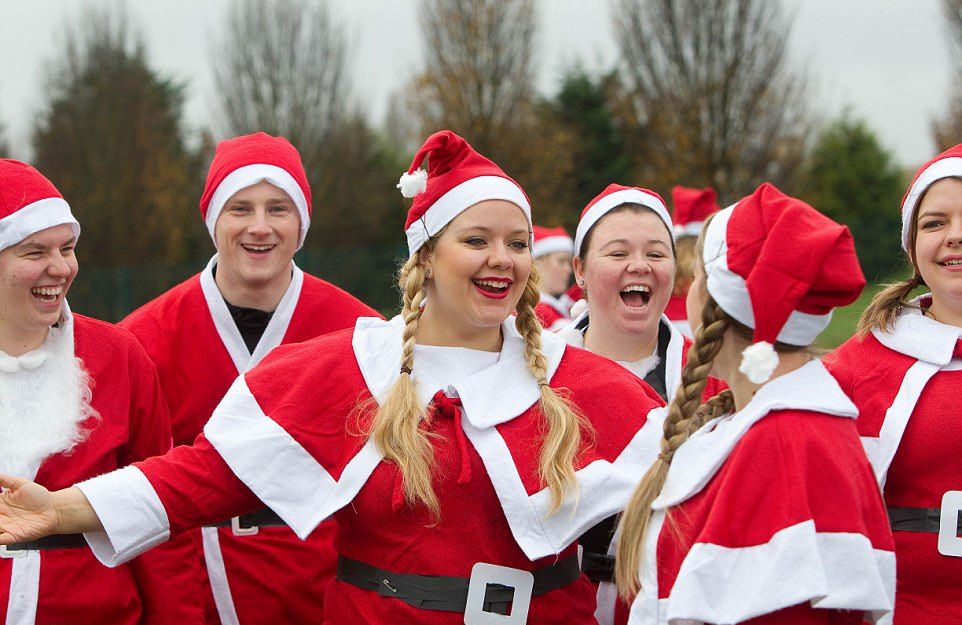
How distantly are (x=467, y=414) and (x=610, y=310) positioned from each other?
133 centimetres

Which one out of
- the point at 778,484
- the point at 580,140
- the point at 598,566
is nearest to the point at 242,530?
the point at 598,566

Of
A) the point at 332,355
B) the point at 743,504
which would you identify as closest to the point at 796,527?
the point at 743,504

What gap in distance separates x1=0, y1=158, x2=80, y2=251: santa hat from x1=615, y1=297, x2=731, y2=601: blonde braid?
222cm

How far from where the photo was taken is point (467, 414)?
3.29 metres

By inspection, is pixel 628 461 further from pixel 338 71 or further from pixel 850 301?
pixel 338 71

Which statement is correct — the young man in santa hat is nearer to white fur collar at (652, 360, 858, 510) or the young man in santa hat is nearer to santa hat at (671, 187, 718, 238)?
white fur collar at (652, 360, 858, 510)

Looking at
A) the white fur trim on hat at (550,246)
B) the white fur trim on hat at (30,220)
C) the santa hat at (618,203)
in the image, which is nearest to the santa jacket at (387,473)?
the white fur trim on hat at (30,220)

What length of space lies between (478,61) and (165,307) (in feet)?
59.2

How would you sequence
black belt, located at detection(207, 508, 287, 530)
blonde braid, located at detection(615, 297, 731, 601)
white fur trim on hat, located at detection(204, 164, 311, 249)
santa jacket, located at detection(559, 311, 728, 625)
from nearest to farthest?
blonde braid, located at detection(615, 297, 731, 601)
santa jacket, located at detection(559, 311, 728, 625)
black belt, located at detection(207, 508, 287, 530)
white fur trim on hat, located at detection(204, 164, 311, 249)

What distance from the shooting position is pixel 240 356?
479cm

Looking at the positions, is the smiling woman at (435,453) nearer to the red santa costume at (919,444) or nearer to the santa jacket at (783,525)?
the santa jacket at (783,525)

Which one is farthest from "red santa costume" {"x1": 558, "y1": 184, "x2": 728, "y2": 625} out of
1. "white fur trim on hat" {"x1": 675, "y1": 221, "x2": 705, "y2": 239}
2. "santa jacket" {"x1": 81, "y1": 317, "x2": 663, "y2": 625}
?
"white fur trim on hat" {"x1": 675, "y1": 221, "x2": 705, "y2": 239}

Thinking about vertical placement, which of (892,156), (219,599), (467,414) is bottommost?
(219,599)

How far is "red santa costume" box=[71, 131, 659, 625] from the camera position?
3193 mm
